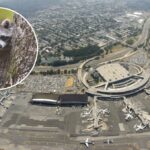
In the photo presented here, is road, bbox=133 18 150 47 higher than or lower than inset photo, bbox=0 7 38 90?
lower

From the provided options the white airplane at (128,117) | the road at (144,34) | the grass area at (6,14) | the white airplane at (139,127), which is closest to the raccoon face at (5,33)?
the grass area at (6,14)

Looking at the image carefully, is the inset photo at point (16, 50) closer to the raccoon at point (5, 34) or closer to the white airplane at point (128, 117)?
the raccoon at point (5, 34)

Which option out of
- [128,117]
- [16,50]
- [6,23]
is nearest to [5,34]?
[6,23]

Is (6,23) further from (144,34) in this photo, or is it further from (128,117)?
(144,34)

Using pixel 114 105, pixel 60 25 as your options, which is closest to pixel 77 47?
pixel 60 25

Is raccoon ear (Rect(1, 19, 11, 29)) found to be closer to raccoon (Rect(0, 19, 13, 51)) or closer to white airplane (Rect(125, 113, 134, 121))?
raccoon (Rect(0, 19, 13, 51))

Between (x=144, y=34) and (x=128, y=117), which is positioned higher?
(x=128, y=117)

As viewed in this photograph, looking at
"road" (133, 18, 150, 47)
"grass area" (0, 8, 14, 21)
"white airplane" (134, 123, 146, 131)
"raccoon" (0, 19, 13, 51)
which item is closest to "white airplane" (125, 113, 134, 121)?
"white airplane" (134, 123, 146, 131)

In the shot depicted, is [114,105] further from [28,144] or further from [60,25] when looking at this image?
[60,25]
